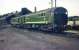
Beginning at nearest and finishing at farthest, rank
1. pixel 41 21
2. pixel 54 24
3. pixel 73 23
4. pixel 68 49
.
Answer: pixel 68 49 → pixel 54 24 → pixel 41 21 → pixel 73 23

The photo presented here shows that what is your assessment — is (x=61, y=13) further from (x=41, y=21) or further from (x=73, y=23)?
(x=73, y=23)

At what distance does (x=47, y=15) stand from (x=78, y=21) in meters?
13.9

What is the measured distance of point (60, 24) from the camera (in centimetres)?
3034

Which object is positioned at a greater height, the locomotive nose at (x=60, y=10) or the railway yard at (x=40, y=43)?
the locomotive nose at (x=60, y=10)

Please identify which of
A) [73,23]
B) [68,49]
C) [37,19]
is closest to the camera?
[68,49]

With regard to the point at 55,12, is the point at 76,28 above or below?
below

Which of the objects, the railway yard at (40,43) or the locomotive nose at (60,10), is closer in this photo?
the railway yard at (40,43)

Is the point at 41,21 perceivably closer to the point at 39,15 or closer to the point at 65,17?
the point at 39,15

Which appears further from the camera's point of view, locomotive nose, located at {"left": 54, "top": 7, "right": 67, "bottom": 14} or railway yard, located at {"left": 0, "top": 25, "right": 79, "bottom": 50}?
locomotive nose, located at {"left": 54, "top": 7, "right": 67, "bottom": 14}

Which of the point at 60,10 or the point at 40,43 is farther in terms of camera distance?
the point at 60,10

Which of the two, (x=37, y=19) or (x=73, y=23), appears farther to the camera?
(x=73, y=23)

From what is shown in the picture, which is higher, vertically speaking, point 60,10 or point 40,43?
point 60,10

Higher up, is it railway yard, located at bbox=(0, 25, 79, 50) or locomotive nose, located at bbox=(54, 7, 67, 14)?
locomotive nose, located at bbox=(54, 7, 67, 14)

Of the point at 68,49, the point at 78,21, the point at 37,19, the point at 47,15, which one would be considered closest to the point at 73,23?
the point at 78,21
